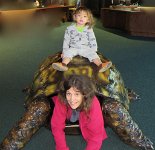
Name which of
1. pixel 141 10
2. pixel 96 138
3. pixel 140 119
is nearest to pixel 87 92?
pixel 96 138

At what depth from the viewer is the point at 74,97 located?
62.7 inches

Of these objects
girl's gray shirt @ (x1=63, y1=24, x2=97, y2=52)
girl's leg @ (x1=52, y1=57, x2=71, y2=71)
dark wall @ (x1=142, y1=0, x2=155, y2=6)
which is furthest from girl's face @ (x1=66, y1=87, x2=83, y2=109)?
dark wall @ (x1=142, y1=0, x2=155, y2=6)

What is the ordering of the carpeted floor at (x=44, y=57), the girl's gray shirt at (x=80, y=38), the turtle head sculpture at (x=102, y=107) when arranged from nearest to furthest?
the turtle head sculpture at (x=102, y=107) < the carpeted floor at (x=44, y=57) < the girl's gray shirt at (x=80, y=38)

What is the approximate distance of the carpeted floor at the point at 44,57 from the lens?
2271 millimetres

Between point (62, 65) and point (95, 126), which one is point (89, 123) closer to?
point (95, 126)

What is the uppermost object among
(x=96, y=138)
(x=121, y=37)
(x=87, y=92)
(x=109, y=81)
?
(x=87, y=92)

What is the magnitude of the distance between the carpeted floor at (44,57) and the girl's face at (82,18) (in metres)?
0.86

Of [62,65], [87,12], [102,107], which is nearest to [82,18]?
[87,12]

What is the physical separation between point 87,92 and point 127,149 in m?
0.70

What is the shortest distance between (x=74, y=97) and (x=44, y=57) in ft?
10.3

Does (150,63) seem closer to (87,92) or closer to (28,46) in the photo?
(28,46)

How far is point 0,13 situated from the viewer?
6285 millimetres

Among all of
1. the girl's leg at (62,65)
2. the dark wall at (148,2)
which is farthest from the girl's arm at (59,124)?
the dark wall at (148,2)

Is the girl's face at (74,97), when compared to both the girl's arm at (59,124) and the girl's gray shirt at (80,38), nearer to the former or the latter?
the girl's arm at (59,124)
